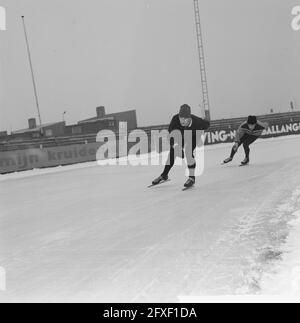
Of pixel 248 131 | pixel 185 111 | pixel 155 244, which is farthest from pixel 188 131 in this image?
pixel 155 244

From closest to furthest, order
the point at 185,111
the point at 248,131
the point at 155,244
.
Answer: the point at 155,244 < the point at 185,111 < the point at 248,131

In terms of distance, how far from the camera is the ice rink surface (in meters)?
3.20

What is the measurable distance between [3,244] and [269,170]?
681cm

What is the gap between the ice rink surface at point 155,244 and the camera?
3.20m

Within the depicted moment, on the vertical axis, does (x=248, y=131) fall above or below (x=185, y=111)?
below

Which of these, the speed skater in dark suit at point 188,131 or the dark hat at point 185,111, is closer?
the dark hat at point 185,111

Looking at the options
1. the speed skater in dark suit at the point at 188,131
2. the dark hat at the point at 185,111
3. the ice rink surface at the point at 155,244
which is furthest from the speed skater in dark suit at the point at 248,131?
the dark hat at the point at 185,111

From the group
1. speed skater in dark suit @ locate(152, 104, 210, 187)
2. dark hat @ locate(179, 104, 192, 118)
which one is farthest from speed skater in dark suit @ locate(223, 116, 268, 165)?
dark hat @ locate(179, 104, 192, 118)

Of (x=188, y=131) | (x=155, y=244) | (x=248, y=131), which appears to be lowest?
(x=155, y=244)

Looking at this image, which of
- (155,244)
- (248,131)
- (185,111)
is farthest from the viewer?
(248,131)

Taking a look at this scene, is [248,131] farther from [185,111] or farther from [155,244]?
[155,244]

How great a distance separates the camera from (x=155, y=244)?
451 centimetres

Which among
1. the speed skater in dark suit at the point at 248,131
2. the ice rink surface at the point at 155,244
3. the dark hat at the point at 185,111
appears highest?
the dark hat at the point at 185,111

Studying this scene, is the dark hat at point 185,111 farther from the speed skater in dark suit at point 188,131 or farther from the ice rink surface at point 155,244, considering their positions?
the ice rink surface at point 155,244
